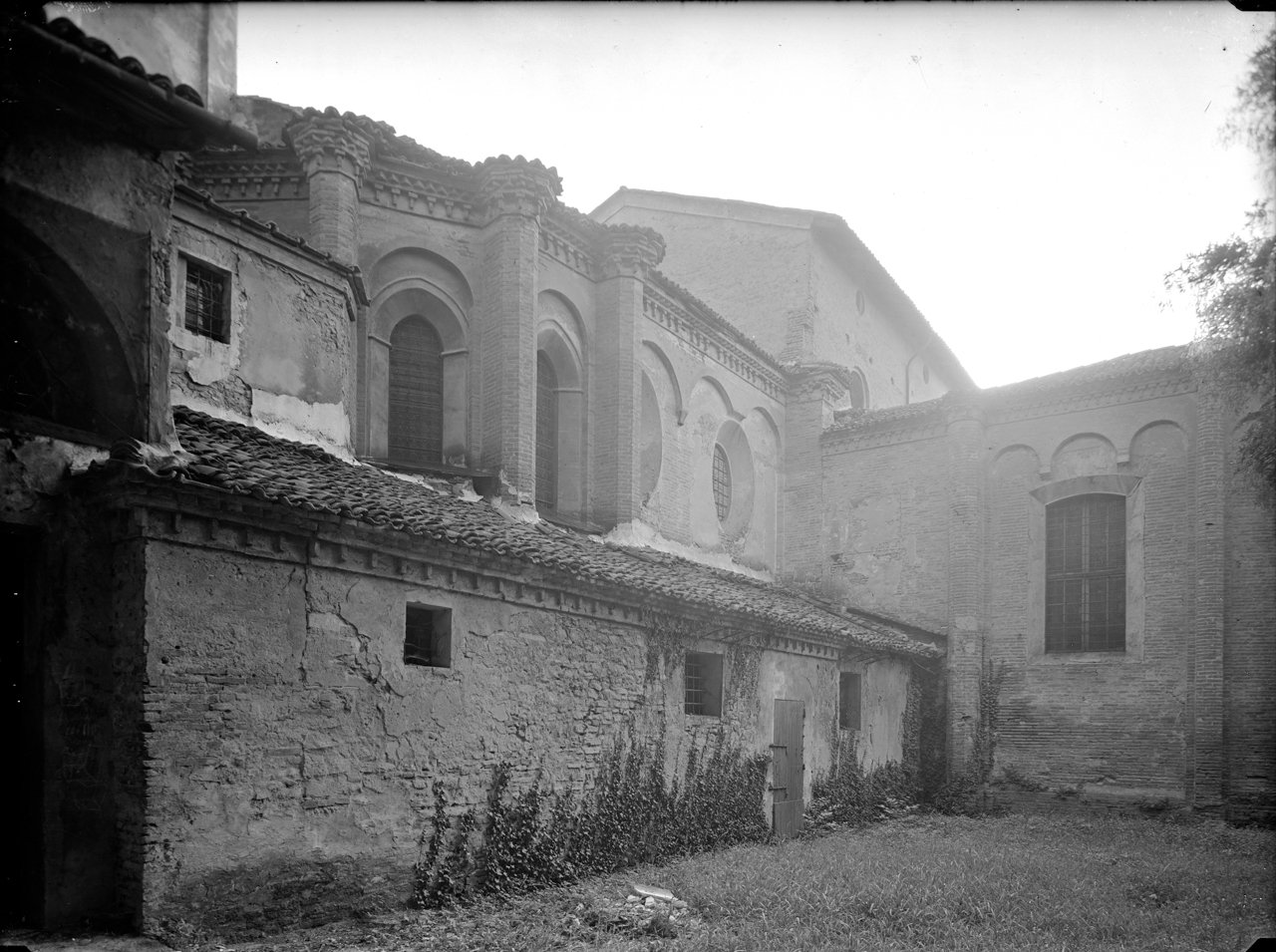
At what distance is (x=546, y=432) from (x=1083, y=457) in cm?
972

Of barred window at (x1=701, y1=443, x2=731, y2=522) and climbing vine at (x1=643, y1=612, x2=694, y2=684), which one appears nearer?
climbing vine at (x1=643, y1=612, x2=694, y2=684)

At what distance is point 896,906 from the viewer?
943cm

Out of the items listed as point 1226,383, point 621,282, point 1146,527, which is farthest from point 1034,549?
point 621,282

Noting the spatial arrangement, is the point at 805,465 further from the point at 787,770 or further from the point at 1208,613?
the point at 787,770

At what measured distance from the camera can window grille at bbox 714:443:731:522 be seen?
19.8m

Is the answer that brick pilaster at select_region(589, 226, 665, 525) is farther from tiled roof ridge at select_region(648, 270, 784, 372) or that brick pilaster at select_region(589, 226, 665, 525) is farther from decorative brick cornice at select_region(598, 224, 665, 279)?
tiled roof ridge at select_region(648, 270, 784, 372)

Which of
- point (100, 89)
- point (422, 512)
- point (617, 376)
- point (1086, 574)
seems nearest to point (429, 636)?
point (422, 512)

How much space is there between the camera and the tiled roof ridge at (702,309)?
17391 millimetres

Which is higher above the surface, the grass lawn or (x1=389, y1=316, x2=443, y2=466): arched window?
(x1=389, y1=316, x2=443, y2=466): arched window

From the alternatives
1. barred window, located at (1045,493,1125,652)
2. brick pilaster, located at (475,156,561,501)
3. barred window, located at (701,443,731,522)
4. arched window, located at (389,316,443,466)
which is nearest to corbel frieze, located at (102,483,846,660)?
brick pilaster, located at (475,156,561,501)

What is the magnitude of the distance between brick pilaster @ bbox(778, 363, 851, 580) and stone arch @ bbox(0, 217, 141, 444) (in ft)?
50.3

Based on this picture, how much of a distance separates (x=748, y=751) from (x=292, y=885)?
7515mm

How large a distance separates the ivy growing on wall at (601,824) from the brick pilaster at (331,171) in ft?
23.3

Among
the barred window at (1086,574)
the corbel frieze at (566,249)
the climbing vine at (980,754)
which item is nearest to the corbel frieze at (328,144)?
the corbel frieze at (566,249)
